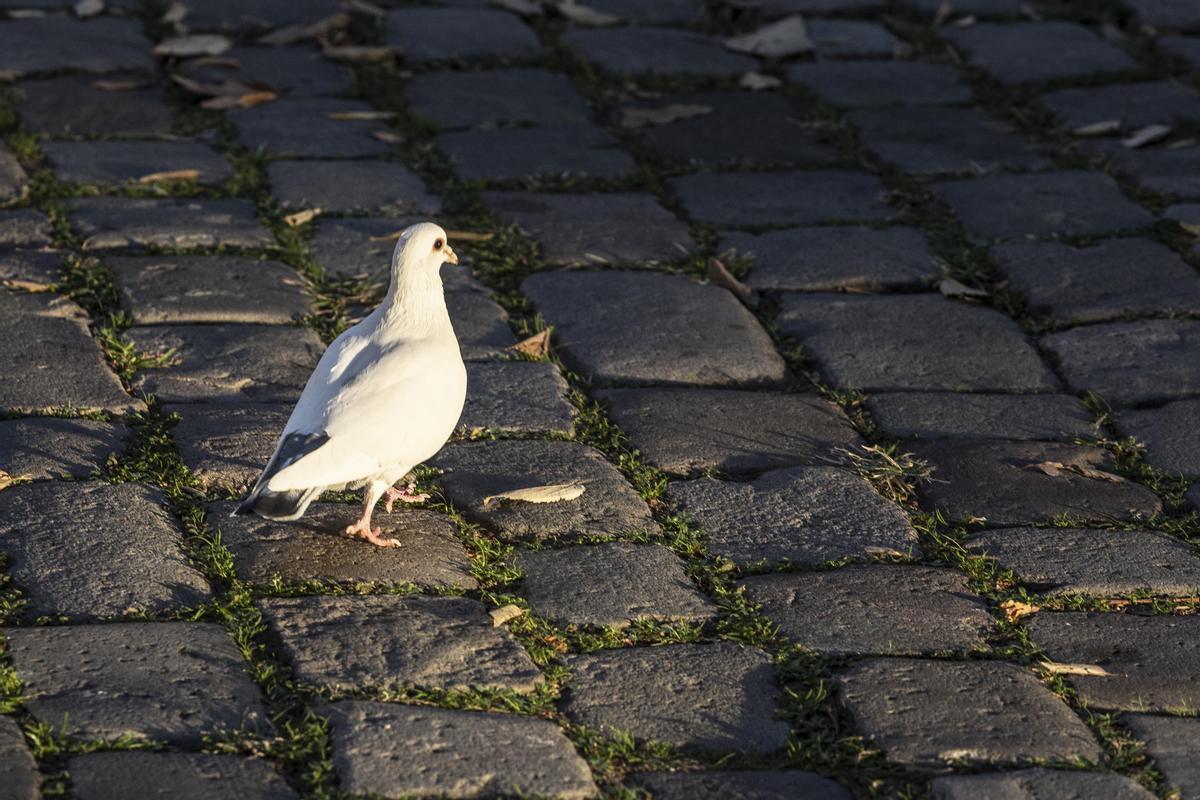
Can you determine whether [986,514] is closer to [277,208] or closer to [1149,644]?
[1149,644]

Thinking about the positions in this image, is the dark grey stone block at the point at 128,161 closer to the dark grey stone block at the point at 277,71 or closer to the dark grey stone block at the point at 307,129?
the dark grey stone block at the point at 307,129

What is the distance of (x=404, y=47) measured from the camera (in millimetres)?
6547

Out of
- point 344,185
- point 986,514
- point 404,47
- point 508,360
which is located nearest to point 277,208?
point 344,185

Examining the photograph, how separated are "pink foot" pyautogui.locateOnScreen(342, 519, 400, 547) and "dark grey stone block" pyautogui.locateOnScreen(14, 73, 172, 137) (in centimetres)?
272

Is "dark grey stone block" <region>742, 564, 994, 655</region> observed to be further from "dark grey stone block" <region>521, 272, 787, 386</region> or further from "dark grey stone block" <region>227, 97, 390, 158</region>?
"dark grey stone block" <region>227, 97, 390, 158</region>

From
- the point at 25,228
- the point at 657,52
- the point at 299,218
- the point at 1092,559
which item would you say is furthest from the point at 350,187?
the point at 1092,559

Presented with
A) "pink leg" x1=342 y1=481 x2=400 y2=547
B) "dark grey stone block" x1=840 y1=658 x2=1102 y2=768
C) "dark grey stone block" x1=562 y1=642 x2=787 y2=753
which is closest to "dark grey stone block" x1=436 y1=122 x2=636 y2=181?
"pink leg" x1=342 y1=481 x2=400 y2=547

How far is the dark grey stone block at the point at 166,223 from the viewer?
15.9 ft

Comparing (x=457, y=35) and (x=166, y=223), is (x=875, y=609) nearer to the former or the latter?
(x=166, y=223)

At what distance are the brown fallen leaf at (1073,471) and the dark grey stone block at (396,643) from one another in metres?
1.47

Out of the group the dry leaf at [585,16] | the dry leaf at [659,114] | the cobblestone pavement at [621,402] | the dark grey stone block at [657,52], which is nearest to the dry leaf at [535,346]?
the cobblestone pavement at [621,402]

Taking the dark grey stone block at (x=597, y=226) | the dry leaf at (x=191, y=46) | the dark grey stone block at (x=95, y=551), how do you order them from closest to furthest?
the dark grey stone block at (x=95, y=551) < the dark grey stone block at (x=597, y=226) < the dry leaf at (x=191, y=46)

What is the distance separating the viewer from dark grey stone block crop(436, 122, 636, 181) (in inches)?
219

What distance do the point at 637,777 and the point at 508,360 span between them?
1789 mm
